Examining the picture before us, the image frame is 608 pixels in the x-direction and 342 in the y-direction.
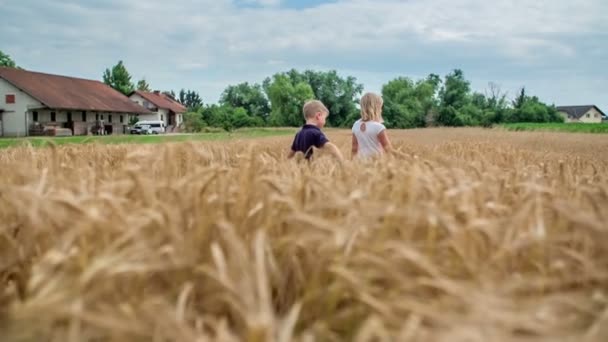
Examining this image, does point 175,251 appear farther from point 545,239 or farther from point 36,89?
point 36,89

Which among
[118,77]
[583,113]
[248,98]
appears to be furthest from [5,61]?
[583,113]

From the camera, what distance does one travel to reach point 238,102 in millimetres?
100750

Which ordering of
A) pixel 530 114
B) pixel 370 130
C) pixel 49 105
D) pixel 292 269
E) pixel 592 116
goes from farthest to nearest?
pixel 592 116 → pixel 530 114 → pixel 49 105 → pixel 370 130 → pixel 292 269

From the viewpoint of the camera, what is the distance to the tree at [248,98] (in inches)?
3829

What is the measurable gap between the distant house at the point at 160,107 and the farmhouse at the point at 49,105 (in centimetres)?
2099

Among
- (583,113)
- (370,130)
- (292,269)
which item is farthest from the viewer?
(583,113)

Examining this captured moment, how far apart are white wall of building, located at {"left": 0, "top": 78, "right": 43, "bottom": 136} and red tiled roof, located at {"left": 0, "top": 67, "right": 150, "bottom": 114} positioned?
699 millimetres

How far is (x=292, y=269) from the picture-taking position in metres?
1.04

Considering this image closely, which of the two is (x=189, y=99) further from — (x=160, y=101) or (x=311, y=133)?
(x=311, y=133)

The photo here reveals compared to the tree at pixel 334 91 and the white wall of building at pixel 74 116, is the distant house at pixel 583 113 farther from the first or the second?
the white wall of building at pixel 74 116

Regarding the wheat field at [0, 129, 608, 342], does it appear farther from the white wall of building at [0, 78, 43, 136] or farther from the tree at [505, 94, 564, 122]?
the tree at [505, 94, 564, 122]

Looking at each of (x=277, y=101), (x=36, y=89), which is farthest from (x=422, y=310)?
(x=277, y=101)

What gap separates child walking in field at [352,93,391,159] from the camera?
602cm

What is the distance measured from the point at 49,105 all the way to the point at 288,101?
41.3 meters
